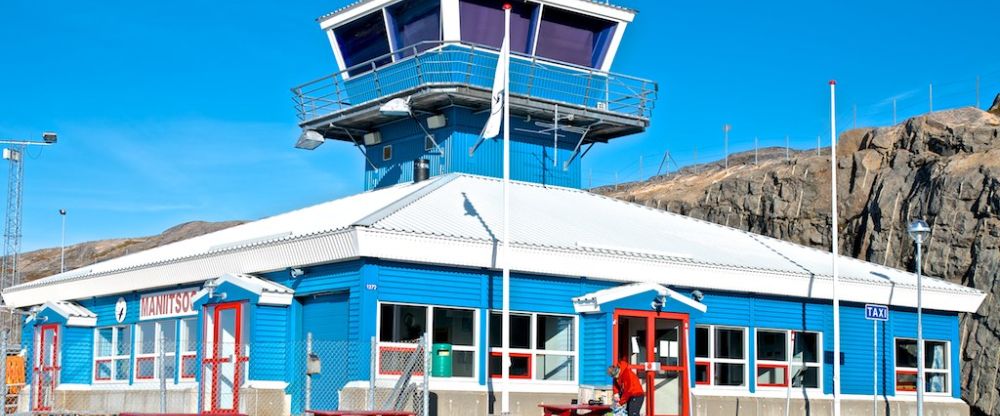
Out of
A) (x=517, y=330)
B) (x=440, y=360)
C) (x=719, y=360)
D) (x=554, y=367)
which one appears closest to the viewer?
(x=440, y=360)

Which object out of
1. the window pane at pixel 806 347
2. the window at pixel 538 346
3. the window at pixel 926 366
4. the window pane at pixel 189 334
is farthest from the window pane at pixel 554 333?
the window at pixel 926 366

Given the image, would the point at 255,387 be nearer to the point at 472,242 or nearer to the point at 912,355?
the point at 472,242

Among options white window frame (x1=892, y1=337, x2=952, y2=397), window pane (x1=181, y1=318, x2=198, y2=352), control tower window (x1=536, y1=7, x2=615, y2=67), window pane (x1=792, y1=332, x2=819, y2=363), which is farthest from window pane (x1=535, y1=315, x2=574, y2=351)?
white window frame (x1=892, y1=337, x2=952, y2=397)

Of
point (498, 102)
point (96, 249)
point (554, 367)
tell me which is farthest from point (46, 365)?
point (96, 249)

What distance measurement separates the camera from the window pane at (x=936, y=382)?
33656 mm

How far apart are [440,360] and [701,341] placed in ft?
24.2

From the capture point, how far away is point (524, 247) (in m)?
26.3

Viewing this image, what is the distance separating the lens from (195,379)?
92.0 ft

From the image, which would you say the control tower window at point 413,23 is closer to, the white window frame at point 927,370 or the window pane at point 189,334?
the window pane at point 189,334

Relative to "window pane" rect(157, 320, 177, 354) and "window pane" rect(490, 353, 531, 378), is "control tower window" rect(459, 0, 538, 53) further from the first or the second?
"window pane" rect(157, 320, 177, 354)

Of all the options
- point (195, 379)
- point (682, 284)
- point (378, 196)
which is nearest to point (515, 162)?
point (378, 196)

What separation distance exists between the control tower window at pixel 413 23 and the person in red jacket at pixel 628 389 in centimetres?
1347

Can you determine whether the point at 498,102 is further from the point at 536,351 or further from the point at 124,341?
the point at 124,341

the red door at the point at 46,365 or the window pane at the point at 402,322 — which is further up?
the window pane at the point at 402,322
